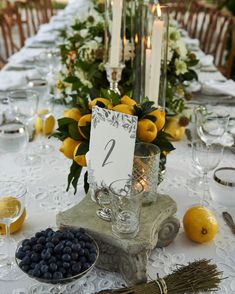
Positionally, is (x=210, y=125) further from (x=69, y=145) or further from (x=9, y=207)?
(x=9, y=207)

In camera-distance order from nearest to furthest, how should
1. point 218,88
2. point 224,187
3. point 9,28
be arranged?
point 224,187, point 218,88, point 9,28

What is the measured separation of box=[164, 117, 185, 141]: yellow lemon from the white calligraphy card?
56 cm

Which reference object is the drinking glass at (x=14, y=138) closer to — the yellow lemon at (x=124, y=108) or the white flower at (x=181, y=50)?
the yellow lemon at (x=124, y=108)

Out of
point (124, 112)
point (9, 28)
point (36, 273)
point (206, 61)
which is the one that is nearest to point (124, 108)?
point (124, 112)

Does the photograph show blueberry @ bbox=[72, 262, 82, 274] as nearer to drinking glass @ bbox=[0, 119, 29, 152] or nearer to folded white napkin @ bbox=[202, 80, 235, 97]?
drinking glass @ bbox=[0, 119, 29, 152]

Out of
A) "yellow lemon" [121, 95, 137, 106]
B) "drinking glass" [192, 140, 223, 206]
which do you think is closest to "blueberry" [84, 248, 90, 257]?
"yellow lemon" [121, 95, 137, 106]

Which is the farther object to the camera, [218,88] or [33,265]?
[218,88]

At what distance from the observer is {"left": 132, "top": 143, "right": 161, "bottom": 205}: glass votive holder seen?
0.85m

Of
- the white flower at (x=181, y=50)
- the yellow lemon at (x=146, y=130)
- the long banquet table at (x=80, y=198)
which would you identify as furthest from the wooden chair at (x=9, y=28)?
the yellow lemon at (x=146, y=130)

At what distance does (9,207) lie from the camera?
33.9 inches

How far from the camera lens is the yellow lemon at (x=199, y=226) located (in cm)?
90

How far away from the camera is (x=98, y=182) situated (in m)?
0.87

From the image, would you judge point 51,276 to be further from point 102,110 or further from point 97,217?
point 102,110

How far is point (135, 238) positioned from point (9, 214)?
0.25 metres
